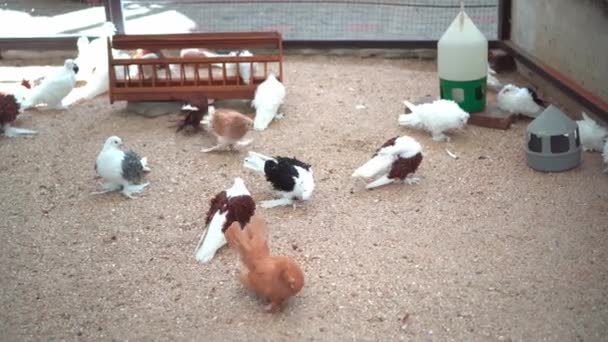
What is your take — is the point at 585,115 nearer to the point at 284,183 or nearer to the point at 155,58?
the point at 284,183

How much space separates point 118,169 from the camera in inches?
128

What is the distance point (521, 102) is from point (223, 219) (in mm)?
1761

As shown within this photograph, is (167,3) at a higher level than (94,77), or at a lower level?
higher

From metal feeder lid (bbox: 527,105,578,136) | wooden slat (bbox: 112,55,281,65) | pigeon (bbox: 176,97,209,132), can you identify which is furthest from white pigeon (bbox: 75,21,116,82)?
metal feeder lid (bbox: 527,105,578,136)

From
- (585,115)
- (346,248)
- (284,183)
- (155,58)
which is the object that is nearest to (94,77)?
(155,58)

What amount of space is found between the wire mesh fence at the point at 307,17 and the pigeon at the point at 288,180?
2.09 meters


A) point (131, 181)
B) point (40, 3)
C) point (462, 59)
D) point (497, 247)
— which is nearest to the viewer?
point (497, 247)

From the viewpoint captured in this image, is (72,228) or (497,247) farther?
(72,228)

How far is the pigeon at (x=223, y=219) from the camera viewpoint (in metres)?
2.80

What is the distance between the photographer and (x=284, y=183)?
3072 mm

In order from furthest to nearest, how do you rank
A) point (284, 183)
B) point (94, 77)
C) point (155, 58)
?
1. point (94, 77)
2. point (155, 58)
3. point (284, 183)

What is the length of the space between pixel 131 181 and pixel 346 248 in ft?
3.36

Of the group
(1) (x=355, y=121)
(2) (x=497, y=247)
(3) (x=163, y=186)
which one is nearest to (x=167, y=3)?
(1) (x=355, y=121)

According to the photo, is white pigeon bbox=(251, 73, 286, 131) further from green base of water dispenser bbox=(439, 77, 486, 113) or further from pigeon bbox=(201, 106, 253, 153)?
green base of water dispenser bbox=(439, 77, 486, 113)
